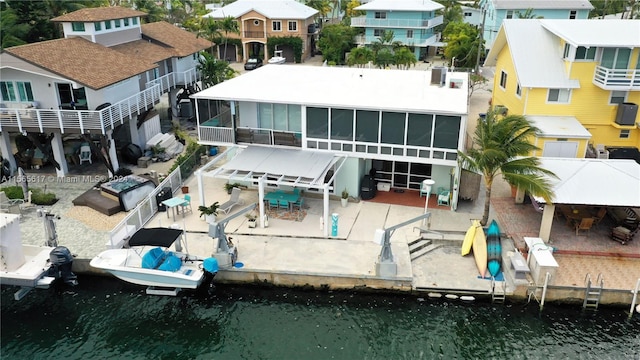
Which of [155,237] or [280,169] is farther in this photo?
[280,169]

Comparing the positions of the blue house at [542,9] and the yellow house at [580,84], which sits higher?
the blue house at [542,9]

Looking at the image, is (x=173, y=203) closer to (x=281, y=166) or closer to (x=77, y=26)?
(x=281, y=166)

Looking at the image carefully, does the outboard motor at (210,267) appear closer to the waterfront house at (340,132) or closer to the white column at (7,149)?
the waterfront house at (340,132)

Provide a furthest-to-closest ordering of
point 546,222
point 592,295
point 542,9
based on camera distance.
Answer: point 542,9, point 546,222, point 592,295

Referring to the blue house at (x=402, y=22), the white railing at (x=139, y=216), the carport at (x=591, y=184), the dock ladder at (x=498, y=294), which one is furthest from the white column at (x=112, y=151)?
the blue house at (x=402, y=22)

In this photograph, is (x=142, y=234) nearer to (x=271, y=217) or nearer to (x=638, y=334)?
(x=271, y=217)

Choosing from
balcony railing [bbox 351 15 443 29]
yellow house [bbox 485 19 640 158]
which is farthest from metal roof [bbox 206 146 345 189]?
balcony railing [bbox 351 15 443 29]

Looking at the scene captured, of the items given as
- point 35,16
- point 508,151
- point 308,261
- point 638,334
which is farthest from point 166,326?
point 35,16

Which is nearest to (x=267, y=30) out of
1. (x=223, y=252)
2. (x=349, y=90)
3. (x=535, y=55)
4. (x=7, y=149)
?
(x=535, y=55)
